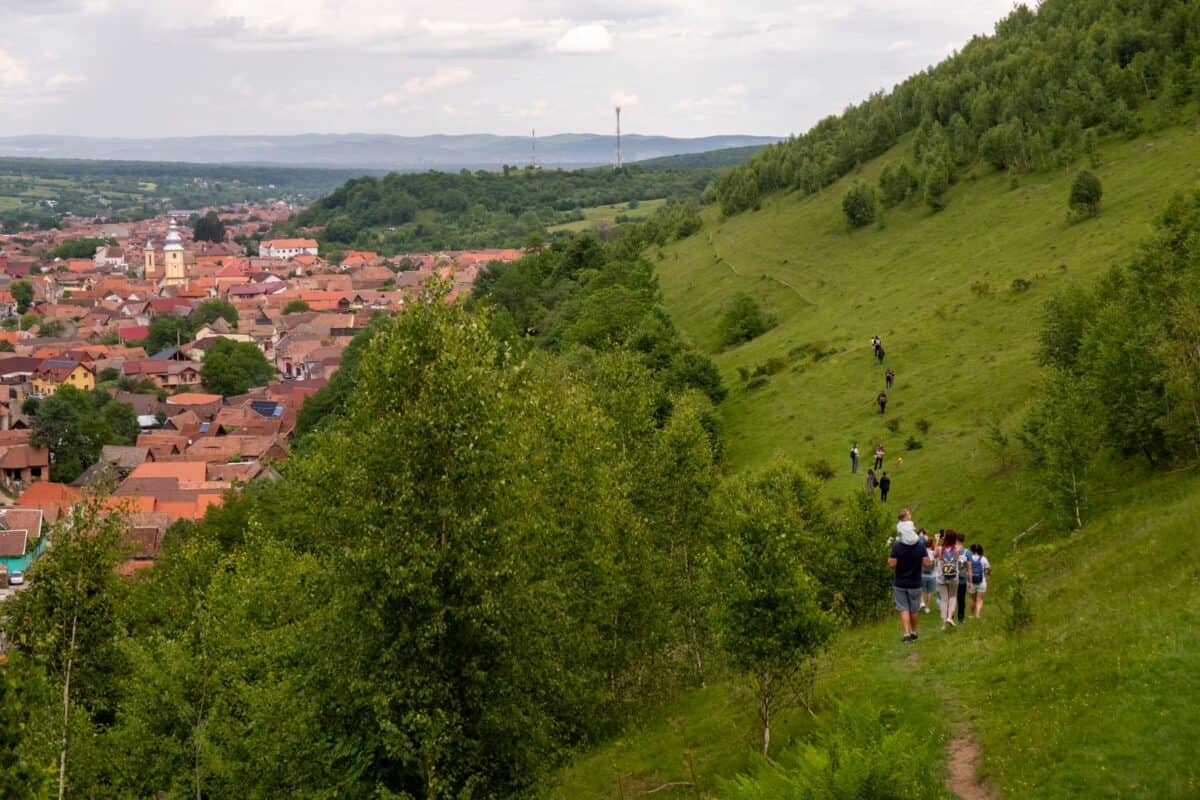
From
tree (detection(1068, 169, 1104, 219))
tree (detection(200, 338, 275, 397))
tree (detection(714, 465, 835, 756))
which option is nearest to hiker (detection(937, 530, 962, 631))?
tree (detection(714, 465, 835, 756))

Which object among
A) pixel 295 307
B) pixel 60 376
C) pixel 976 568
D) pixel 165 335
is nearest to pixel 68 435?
pixel 60 376

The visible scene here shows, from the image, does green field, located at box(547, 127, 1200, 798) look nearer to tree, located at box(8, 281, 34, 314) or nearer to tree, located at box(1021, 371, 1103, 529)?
tree, located at box(1021, 371, 1103, 529)

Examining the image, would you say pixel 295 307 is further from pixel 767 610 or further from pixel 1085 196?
pixel 767 610

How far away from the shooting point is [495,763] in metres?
19.0

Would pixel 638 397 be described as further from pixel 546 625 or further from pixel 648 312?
pixel 648 312

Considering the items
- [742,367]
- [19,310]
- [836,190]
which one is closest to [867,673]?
[742,367]

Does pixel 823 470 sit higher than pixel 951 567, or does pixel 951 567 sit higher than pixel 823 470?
pixel 951 567

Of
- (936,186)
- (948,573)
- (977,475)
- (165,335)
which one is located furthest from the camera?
(165,335)

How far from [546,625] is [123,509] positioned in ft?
39.3

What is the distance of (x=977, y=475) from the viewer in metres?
39.8

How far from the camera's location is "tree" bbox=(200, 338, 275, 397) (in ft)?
406

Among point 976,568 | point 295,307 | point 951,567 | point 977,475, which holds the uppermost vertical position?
point 951,567

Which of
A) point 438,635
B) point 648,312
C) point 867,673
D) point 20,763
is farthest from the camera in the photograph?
point 648,312

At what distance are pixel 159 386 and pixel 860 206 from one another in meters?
79.8
